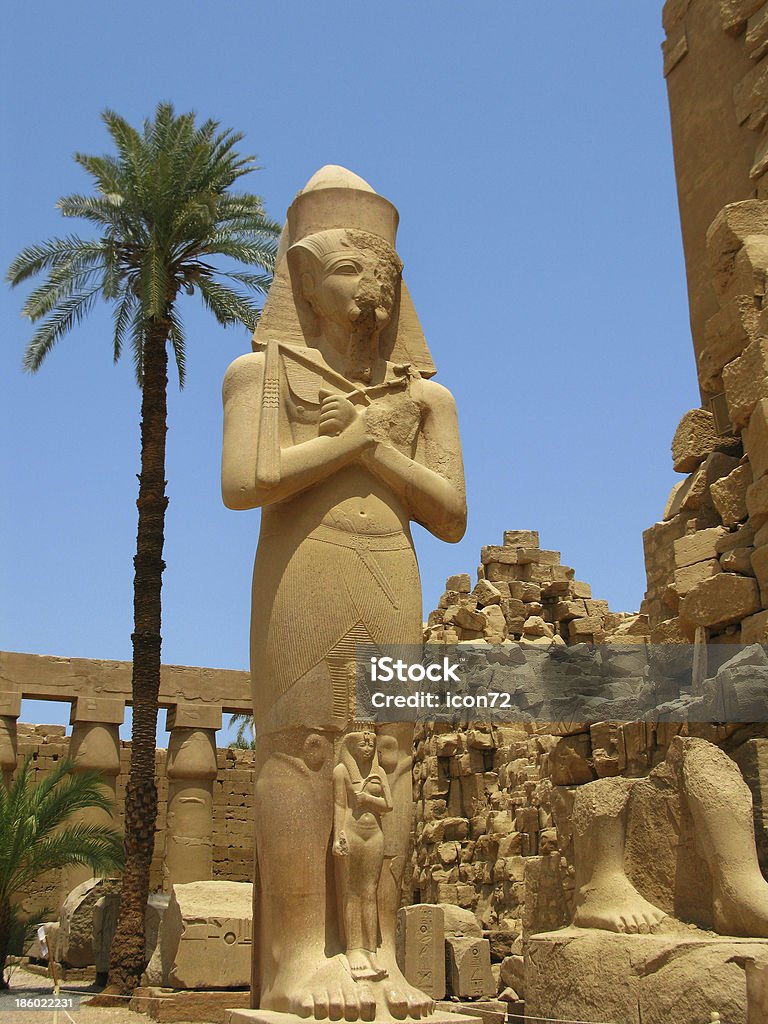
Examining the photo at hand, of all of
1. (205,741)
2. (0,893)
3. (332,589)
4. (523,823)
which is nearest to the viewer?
(332,589)

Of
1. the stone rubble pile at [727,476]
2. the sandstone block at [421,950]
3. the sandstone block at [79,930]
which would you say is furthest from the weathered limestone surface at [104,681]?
the stone rubble pile at [727,476]

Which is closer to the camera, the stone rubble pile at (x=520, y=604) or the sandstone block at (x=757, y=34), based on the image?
the sandstone block at (x=757, y=34)

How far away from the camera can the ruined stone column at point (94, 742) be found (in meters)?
16.1

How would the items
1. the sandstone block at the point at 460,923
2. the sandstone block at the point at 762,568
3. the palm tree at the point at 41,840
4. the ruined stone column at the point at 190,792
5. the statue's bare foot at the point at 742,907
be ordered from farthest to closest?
the ruined stone column at the point at 190,792 → the palm tree at the point at 41,840 → the sandstone block at the point at 460,923 → the sandstone block at the point at 762,568 → the statue's bare foot at the point at 742,907

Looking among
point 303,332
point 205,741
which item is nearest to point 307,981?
point 303,332

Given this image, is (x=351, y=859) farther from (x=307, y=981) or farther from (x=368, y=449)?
(x=368, y=449)

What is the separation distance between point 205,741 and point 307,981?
45.0 ft

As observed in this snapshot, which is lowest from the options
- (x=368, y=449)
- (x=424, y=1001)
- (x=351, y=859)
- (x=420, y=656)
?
(x=424, y=1001)

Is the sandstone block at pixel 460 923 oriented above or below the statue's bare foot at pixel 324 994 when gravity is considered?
below

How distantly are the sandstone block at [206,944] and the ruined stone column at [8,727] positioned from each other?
743cm

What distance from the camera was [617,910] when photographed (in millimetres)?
4387

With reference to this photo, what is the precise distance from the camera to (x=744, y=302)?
5.84m

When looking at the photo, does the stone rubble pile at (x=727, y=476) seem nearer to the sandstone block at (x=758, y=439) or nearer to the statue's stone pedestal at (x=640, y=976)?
the sandstone block at (x=758, y=439)

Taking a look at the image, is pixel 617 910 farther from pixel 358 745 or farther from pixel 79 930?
pixel 79 930
